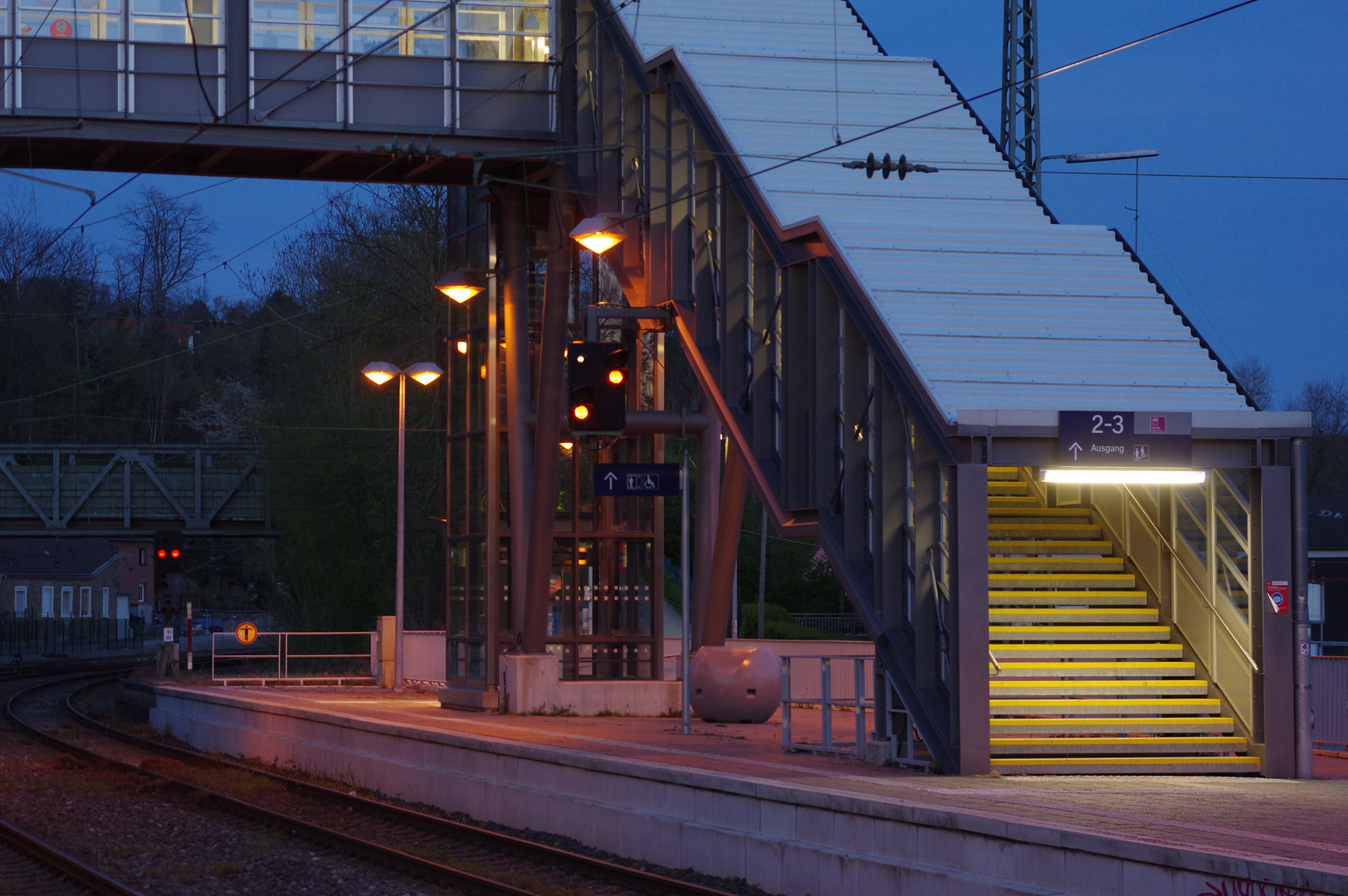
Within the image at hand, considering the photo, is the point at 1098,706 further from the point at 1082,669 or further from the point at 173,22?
the point at 173,22

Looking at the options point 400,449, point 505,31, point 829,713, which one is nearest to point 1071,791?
point 829,713

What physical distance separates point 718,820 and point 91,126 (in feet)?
56.7

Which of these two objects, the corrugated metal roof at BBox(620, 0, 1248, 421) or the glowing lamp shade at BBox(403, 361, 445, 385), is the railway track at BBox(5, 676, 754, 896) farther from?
the glowing lamp shade at BBox(403, 361, 445, 385)

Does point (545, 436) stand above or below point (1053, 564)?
above

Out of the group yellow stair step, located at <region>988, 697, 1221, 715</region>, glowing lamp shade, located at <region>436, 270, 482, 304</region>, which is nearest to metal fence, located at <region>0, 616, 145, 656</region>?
glowing lamp shade, located at <region>436, 270, 482, 304</region>

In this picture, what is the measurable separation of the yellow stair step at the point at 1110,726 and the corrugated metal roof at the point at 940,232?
2.91 metres

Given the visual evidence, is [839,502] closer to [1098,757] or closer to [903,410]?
[903,410]

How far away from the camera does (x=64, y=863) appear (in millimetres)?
13766

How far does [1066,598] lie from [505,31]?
1498cm

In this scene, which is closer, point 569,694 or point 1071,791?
point 1071,791

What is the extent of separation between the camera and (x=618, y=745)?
17281 millimetres

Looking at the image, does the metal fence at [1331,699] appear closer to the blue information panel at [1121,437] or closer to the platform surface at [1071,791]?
the platform surface at [1071,791]

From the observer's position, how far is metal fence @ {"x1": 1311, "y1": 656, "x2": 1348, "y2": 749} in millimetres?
18625

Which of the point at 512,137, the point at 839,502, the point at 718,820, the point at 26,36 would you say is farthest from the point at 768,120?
the point at 26,36
